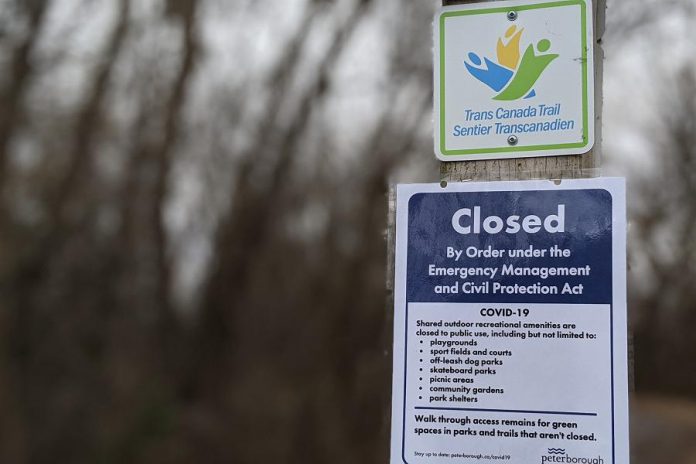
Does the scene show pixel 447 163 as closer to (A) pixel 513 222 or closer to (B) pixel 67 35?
(A) pixel 513 222

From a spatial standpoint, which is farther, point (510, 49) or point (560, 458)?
point (510, 49)

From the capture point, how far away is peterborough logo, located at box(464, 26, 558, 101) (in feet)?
5.89

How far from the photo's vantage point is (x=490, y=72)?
1.82 metres

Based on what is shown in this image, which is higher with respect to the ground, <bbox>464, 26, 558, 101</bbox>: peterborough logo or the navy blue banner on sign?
<bbox>464, 26, 558, 101</bbox>: peterborough logo

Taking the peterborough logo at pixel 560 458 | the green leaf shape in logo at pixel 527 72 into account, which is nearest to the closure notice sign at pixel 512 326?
the peterborough logo at pixel 560 458

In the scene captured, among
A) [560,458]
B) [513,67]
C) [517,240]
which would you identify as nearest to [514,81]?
[513,67]

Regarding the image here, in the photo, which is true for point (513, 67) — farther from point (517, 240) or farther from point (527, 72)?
point (517, 240)

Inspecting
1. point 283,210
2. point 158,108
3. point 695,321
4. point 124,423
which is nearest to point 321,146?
point 283,210

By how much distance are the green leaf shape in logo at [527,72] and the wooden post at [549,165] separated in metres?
0.10

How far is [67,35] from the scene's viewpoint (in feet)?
30.6

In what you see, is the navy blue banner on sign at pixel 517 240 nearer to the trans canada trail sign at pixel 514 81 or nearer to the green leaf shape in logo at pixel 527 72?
the trans canada trail sign at pixel 514 81

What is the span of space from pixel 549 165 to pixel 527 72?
0.19m

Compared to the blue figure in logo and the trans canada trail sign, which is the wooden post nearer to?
the trans canada trail sign

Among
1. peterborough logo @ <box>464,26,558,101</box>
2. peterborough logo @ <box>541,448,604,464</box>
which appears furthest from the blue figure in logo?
peterborough logo @ <box>541,448,604,464</box>
